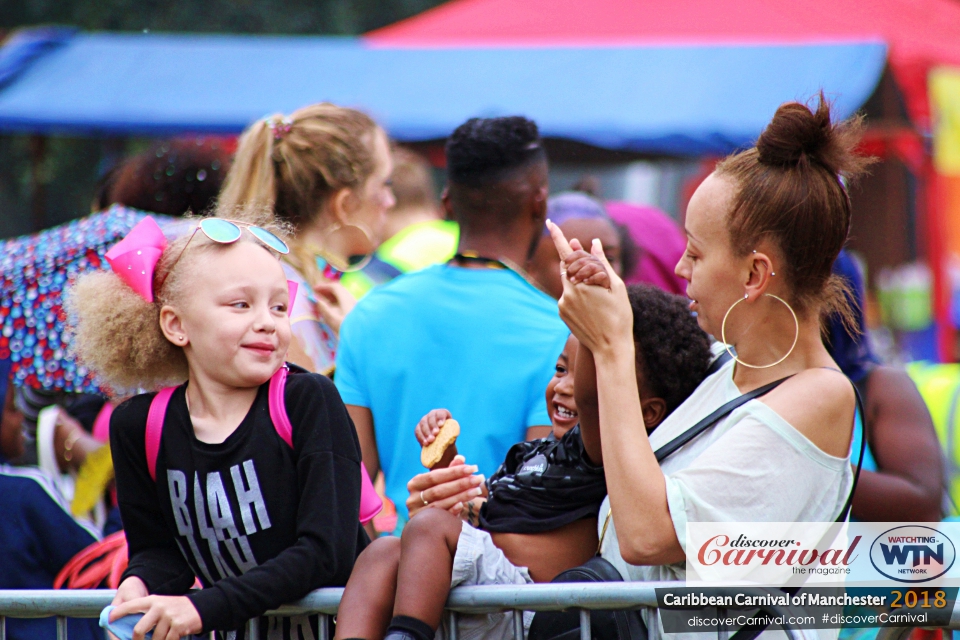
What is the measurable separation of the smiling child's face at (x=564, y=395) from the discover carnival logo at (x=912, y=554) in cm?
83

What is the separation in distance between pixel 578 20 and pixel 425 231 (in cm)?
567

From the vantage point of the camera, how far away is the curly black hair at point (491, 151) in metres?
3.06

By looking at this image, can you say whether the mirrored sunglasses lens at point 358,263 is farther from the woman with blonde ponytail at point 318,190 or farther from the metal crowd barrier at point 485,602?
the metal crowd barrier at point 485,602

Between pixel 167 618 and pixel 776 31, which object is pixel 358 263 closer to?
pixel 167 618

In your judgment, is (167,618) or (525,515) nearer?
(167,618)

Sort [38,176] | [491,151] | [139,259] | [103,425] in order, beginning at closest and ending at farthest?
[139,259], [491,151], [103,425], [38,176]

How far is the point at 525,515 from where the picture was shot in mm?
2451

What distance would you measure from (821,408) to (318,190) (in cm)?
196

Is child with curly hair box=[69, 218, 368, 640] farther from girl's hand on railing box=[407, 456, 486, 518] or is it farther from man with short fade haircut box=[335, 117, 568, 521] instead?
man with short fade haircut box=[335, 117, 568, 521]

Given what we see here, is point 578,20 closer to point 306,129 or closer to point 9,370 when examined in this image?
point 306,129

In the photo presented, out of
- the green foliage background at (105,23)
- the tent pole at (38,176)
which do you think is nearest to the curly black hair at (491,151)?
the tent pole at (38,176)

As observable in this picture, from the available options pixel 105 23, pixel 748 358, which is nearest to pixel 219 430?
pixel 748 358

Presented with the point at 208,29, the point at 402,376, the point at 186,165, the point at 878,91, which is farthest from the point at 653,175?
the point at 208,29

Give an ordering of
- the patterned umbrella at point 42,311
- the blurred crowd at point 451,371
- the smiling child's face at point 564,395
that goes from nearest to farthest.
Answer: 1. the blurred crowd at point 451,371
2. the smiling child's face at point 564,395
3. the patterned umbrella at point 42,311
